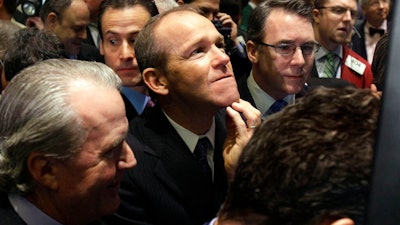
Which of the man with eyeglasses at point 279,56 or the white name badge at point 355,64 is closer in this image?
the man with eyeglasses at point 279,56

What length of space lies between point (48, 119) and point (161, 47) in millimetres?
844

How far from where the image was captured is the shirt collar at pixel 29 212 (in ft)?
6.15

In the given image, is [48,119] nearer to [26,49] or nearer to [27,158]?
[27,158]

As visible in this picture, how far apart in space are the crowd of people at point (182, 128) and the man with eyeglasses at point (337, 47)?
68cm

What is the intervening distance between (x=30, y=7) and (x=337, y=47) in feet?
7.84

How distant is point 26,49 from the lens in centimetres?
323

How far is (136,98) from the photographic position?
338 cm

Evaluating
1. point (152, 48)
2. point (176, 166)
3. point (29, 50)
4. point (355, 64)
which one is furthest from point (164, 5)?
point (176, 166)

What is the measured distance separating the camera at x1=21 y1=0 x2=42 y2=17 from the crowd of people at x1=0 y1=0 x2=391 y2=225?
1568 millimetres

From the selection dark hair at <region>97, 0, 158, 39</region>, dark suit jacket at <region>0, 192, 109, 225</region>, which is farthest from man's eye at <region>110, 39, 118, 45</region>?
dark suit jacket at <region>0, 192, 109, 225</region>

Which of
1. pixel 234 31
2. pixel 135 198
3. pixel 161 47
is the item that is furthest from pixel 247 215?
pixel 234 31

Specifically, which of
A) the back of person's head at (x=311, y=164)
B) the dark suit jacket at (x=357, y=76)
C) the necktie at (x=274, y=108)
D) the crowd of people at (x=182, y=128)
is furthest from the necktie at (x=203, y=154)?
the dark suit jacket at (x=357, y=76)

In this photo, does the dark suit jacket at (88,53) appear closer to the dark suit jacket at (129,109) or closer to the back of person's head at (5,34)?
the back of person's head at (5,34)

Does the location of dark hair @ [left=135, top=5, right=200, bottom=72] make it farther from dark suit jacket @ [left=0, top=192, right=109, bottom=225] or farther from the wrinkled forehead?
dark suit jacket @ [left=0, top=192, right=109, bottom=225]
